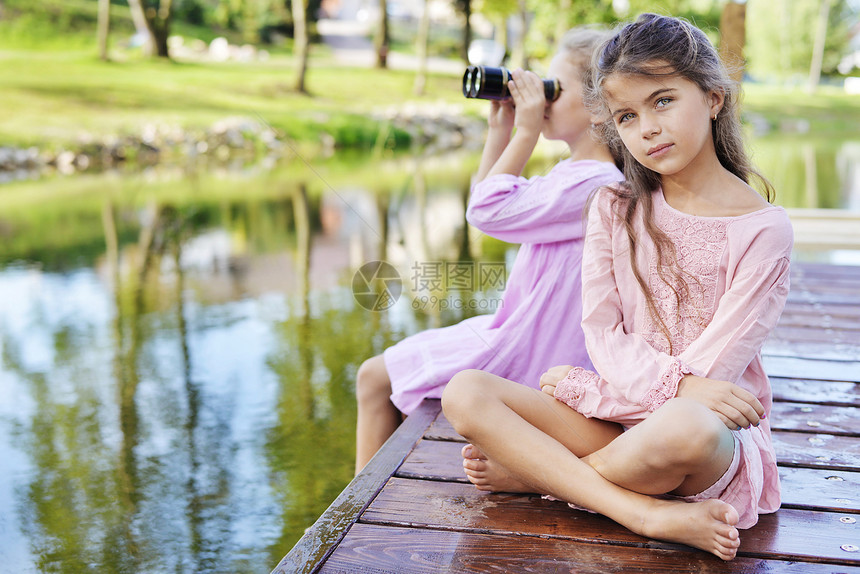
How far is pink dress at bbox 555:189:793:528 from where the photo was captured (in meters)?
1.22

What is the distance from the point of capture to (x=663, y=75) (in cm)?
122

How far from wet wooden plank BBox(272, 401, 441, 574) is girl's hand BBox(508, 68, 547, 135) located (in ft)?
1.98

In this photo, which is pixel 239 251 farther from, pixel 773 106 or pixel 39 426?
pixel 773 106

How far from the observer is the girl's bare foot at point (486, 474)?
133cm

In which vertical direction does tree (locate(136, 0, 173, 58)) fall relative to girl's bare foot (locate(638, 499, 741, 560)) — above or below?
above

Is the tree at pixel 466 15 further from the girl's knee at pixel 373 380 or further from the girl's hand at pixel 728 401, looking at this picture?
the girl's hand at pixel 728 401

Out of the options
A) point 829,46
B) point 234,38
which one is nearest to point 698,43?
point 234,38

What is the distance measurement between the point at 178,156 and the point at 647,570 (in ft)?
32.1

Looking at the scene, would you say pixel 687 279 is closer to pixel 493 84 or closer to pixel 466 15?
pixel 493 84

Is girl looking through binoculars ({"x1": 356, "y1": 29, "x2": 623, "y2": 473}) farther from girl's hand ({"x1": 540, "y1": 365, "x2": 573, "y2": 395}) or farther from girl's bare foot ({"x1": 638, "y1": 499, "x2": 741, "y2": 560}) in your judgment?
girl's bare foot ({"x1": 638, "y1": 499, "x2": 741, "y2": 560})

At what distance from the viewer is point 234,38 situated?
1869 centimetres

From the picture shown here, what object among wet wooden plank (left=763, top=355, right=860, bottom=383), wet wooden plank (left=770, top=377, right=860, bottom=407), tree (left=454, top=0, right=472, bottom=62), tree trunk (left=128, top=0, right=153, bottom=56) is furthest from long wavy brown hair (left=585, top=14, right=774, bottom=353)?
tree trunk (left=128, top=0, right=153, bottom=56)

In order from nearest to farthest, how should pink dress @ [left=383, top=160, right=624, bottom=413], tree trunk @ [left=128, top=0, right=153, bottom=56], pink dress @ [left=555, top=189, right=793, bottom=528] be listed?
pink dress @ [left=555, top=189, right=793, bottom=528] < pink dress @ [left=383, top=160, right=624, bottom=413] < tree trunk @ [left=128, top=0, right=153, bottom=56]

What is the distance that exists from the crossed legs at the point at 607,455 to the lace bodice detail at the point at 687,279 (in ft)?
0.57
